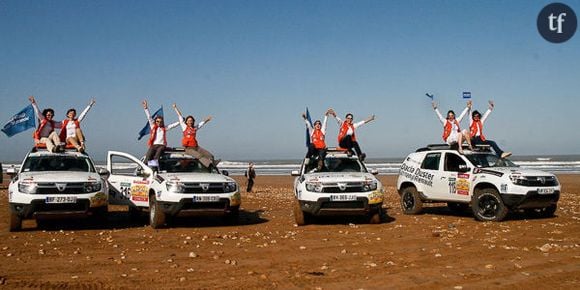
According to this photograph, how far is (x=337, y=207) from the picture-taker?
11578 mm

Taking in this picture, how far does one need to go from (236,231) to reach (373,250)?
3735mm

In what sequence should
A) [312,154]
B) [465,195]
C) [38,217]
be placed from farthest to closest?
[312,154] < [465,195] < [38,217]

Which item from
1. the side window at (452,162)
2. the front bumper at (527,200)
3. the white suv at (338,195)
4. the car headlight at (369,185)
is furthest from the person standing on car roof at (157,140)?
the front bumper at (527,200)

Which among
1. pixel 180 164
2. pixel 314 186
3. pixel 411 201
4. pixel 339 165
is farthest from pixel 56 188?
pixel 411 201

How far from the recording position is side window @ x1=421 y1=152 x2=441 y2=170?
1392 cm

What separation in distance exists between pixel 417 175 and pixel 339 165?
2.57 metres

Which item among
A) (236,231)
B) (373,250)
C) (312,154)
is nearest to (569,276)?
(373,250)

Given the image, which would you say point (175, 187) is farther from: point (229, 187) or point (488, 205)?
point (488, 205)

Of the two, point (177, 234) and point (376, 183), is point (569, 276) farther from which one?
point (177, 234)

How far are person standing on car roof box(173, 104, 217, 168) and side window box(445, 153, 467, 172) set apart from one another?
584 centimetres

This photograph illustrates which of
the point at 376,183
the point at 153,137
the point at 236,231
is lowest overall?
the point at 236,231

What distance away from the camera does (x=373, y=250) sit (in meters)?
8.58

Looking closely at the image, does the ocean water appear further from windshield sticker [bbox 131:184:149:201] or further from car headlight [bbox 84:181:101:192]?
car headlight [bbox 84:181:101:192]

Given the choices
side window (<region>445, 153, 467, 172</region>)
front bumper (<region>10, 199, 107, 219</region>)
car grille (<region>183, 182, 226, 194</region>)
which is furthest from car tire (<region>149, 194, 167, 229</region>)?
side window (<region>445, 153, 467, 172</region>)
